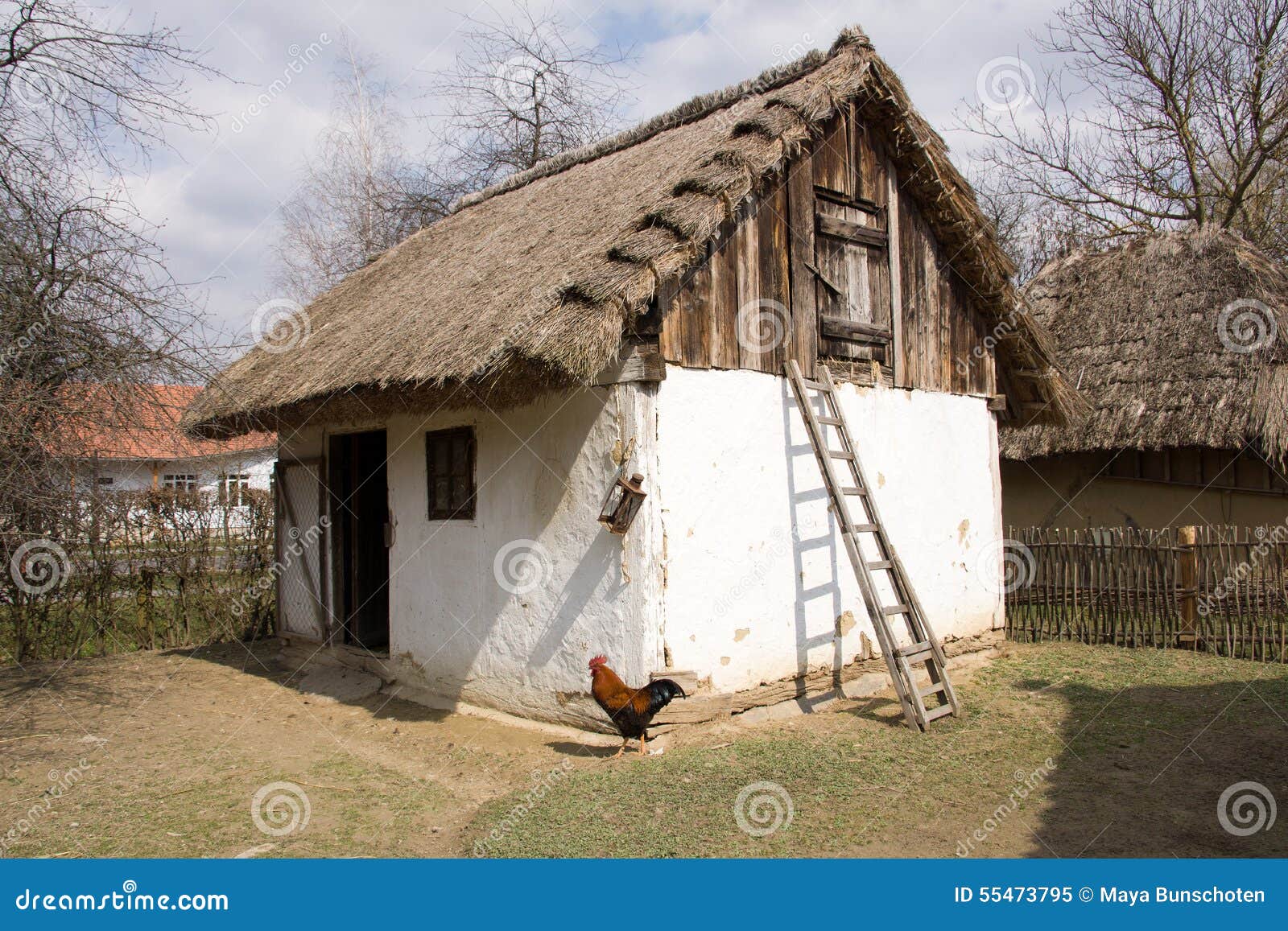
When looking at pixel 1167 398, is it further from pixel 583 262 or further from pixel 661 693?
pixel 661 693

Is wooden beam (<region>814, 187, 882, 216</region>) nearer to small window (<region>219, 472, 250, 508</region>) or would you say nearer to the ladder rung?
the ladder rung

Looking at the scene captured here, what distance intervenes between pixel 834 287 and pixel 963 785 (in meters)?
4.09

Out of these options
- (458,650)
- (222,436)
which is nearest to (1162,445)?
(458,650)

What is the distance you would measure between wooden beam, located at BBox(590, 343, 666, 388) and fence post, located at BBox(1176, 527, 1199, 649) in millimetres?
6086

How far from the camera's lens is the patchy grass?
14.6 feet

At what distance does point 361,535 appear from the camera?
32.4ft

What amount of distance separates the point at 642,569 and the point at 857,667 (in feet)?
7.87

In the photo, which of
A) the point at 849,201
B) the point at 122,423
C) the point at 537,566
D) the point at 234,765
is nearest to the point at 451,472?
the point at 537,566

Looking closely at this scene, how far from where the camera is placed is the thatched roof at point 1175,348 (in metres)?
10.5

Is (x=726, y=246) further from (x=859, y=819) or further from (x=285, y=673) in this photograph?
(x=285, y=673)

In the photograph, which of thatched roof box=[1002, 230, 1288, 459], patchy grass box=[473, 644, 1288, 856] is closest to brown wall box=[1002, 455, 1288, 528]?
thatched roof box=[1002, 230, 1288, 459]

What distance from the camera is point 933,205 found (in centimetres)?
842

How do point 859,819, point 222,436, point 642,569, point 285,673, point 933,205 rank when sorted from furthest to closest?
point 222,436
point 285,673
point 933,205
point 642,569
point 859,819

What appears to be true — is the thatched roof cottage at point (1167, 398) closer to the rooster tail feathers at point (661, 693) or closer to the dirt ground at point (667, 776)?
the dirt ground at point (667, 776)
